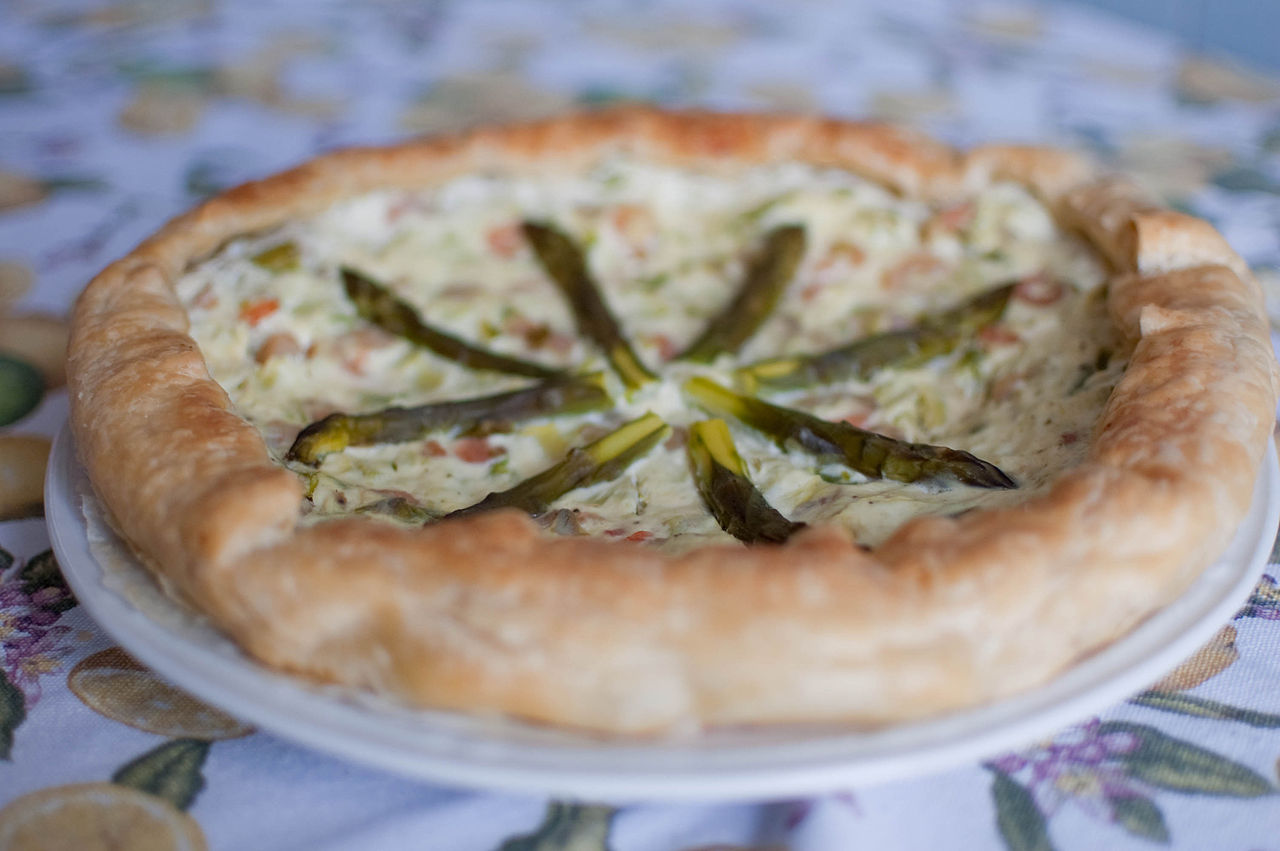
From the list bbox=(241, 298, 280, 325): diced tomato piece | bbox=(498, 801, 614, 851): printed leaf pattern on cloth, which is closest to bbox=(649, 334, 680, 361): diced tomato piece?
bbox=(241, 298, 280, 325): diced tomato piece

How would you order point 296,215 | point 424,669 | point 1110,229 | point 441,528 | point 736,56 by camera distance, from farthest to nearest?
point 736,56 → point 296,215 → point 1110,229 → point 441,528 → point 424,669

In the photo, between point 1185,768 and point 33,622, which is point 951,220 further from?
point 33,622

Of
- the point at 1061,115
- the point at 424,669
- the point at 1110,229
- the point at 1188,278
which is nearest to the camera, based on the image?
the point at 424,669

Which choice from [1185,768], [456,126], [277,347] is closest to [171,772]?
[277,347]

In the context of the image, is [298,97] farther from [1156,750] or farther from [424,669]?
[1156,750]

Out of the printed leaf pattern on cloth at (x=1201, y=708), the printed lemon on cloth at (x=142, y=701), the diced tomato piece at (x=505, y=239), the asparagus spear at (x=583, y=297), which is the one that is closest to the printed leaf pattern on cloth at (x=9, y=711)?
the printed lemon on cloth at (x=142, y=701)

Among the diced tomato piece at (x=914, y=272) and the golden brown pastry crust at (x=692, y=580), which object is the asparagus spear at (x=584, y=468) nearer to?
the golden brown pastry crust at (x=692, y=580)

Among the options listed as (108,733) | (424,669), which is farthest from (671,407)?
(108,733)

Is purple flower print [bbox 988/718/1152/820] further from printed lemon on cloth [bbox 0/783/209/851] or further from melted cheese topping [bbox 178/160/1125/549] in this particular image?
printed lemon on cloth [bbox 0/783/209/851]
